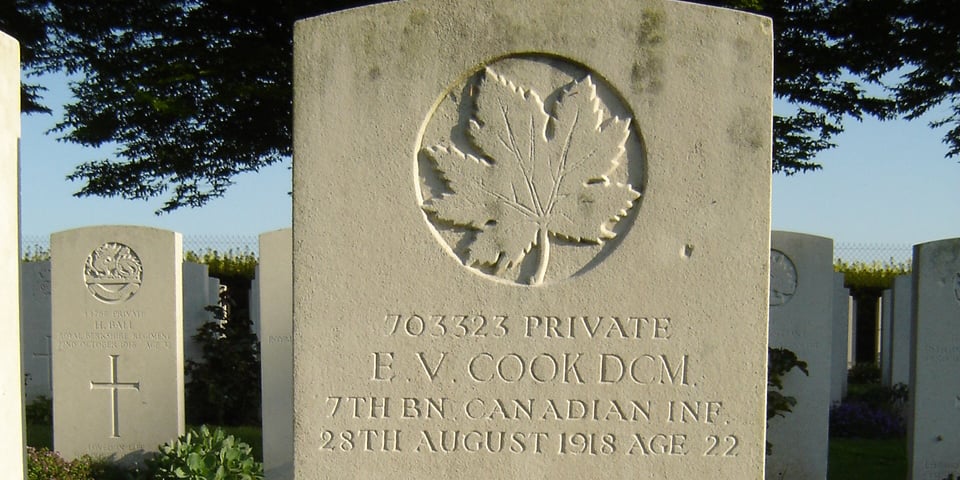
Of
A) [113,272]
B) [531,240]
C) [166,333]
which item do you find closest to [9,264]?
[531,240]

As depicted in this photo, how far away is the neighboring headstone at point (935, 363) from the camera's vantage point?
7832mm

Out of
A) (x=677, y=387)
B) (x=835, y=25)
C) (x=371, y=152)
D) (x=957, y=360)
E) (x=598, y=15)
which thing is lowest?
(x=957, y=360)

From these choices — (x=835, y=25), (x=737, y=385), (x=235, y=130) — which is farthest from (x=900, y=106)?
(x=737, y=385)

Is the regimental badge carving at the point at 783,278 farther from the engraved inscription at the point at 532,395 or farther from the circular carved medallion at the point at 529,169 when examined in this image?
the circular carved medallion at the point at 529,169

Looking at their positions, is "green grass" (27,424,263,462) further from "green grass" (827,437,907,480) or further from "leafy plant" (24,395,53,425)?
"green grass" (827,437,907,480)

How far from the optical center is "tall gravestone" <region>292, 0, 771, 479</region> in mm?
3297

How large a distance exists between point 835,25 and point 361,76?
9.81 m

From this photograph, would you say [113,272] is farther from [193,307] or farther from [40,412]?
[40,412]

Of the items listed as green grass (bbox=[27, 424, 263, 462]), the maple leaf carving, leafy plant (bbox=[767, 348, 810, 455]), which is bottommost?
green grass (bbox=[27, 424, 263, 462])

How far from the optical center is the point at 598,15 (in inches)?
130

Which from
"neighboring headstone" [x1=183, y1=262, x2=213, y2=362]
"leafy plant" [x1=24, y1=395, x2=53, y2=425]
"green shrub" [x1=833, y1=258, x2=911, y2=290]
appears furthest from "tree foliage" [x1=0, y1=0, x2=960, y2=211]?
"green shrub" [x1=833, y1=258, x2=911, y2=290]

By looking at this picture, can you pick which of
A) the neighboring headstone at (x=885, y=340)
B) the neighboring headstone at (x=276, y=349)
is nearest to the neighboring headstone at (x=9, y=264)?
the neighboring headstone at (x=276, y=349)

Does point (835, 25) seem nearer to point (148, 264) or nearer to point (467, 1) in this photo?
point (148, 264)

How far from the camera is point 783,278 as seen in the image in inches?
311
